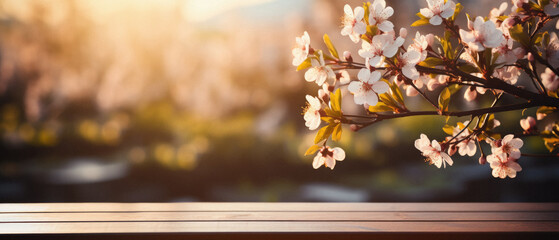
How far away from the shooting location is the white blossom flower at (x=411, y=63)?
69 cm

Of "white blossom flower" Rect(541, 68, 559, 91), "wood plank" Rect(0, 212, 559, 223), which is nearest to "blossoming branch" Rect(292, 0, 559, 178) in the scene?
"white blossom flower" Rect(541, 68, 559, 91)

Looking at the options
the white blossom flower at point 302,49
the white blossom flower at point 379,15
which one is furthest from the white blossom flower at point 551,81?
the white blossom flower at point 302,49

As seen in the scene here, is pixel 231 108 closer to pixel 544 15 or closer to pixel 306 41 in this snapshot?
pixel 306 41

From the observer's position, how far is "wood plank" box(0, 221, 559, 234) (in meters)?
0.91

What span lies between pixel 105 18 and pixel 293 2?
2.75ft

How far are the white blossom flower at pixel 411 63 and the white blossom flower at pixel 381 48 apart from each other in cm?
3

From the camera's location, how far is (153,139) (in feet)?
6.43

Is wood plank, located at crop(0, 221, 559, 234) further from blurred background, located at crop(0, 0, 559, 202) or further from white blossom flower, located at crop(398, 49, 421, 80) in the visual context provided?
blurred background, located at crop(0, 0, 559, 202)

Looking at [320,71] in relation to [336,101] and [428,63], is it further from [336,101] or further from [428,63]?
[428,63]

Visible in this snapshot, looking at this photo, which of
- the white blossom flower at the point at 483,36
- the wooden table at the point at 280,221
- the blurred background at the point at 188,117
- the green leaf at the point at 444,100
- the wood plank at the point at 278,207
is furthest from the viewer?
the blurred background at the point at 188,117

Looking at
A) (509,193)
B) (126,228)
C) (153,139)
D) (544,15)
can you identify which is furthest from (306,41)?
(509,193)

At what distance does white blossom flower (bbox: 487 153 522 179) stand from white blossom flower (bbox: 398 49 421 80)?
0.28m

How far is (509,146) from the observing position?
83 centimetres

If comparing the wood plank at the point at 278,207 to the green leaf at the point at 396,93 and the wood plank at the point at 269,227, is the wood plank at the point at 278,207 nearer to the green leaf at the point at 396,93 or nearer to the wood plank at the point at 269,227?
the wood plank at the point at 269,227
